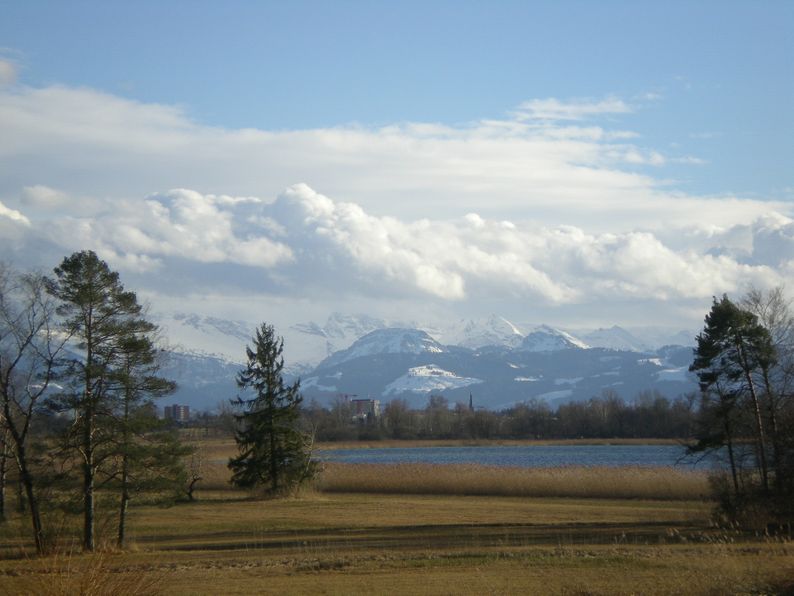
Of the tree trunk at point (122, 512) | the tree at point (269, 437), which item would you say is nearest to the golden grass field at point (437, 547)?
the tree trunk at point (122, 512)

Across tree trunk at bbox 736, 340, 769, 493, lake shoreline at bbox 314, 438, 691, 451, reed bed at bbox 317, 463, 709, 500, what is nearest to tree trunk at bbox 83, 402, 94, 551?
tree trunk at bbox 736, 340, 769, 493

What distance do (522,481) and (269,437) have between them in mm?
16356

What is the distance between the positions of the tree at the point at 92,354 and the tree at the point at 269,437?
68.0ft

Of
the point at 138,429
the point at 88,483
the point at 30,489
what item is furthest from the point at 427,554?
the point at 30,489

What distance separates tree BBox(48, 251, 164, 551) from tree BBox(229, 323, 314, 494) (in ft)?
68.0

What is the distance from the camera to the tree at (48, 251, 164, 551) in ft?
108

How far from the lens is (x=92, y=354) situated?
33875mm

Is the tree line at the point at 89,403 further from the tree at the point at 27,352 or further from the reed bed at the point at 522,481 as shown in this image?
the reed bed at the point at 522,481

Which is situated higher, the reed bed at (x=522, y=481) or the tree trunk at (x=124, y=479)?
the tree trunk at (x=124, y=479)

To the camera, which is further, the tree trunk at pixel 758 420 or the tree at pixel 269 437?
the tree at pixel 269 437

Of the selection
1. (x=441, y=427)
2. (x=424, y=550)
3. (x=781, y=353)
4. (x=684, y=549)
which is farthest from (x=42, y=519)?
(x=441, y=427)

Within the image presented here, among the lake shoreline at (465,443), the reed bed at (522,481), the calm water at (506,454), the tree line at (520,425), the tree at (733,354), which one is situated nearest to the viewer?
the tree at (733,354)

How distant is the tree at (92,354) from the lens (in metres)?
33.0

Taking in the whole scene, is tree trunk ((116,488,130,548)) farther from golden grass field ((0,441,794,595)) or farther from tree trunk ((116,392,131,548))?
golden grass field ((0,441,794,595))
